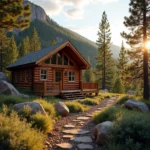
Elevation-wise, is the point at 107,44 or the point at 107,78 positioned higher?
the point at 107,44

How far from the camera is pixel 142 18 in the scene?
17.9 metres

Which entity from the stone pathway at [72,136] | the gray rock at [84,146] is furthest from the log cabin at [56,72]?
the gray rock at [84,146]

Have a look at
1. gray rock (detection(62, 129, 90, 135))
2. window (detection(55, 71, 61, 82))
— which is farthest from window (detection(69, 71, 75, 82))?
gray rock (detection(62, 129, 90, 135))

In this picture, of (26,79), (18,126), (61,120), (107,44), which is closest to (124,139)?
(18,126)

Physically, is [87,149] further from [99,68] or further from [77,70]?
[99,68]

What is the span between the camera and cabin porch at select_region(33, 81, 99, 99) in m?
19.2

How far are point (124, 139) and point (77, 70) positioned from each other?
19.0 meters

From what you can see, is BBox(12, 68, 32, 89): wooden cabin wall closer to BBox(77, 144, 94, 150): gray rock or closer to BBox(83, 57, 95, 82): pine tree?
BBox(77, 144, 94, 150): gray rock

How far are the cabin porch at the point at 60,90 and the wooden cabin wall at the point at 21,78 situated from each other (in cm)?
172

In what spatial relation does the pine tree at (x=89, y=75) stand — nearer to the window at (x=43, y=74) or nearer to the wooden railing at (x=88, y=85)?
the wooden railing at (x=88, y=85)

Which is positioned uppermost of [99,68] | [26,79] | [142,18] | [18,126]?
[142,18]

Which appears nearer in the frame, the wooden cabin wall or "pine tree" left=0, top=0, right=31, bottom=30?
"pine tree" left=0, top=0, right=31, bottom=30

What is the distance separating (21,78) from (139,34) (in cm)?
1453

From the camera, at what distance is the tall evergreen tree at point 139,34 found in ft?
57.9
